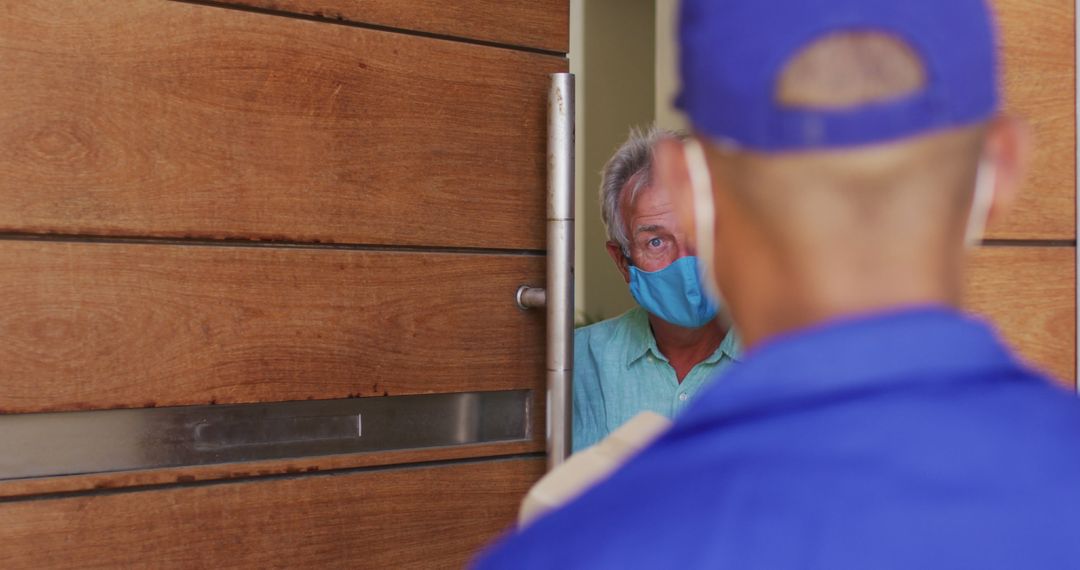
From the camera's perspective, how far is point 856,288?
0.53m

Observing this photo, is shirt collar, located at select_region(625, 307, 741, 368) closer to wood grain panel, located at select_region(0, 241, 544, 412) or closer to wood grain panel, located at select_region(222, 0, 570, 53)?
wood grain panel, located at select_region(0, 241, 544, 412)

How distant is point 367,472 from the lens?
1.45 m

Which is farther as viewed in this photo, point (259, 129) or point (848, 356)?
point (259, 129)

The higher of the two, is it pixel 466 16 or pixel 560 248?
pixel 466 16

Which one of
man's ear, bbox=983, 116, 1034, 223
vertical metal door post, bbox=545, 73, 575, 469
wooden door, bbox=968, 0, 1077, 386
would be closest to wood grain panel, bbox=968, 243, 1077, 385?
wooden door, bbox=968, 0, 1077, 386

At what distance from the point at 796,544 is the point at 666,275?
1184 mm

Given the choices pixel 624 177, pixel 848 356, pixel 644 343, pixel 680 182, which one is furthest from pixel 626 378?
pixel 848 356

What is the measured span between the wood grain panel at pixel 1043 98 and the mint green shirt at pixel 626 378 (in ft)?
1.69

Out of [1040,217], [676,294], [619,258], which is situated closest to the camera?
[676,294]

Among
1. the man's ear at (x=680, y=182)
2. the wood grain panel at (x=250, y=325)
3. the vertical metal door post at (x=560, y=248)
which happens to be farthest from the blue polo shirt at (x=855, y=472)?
the vertical metal door post at (x=560, y=248)

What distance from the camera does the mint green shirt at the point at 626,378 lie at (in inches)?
69.5

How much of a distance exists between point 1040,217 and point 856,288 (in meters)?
1.49

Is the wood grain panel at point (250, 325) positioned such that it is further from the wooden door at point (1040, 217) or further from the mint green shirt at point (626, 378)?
the wooden door at point (1040, 217)

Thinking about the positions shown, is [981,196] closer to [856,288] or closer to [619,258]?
[856,288]
